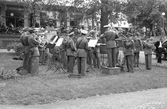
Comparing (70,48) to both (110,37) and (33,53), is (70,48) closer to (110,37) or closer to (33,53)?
(33,53)

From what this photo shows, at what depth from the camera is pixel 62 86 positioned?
30.3ft

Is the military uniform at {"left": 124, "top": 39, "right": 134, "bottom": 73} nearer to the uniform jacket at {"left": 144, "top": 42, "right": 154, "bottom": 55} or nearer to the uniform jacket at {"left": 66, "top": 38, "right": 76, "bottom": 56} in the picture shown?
the uniform jacket at {"left": 144, "top": 42, "right": 154, "bottom": 55}

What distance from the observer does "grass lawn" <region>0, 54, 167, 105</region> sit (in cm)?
796

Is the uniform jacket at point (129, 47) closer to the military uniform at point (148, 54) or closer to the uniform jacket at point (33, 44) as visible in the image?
the military uniform at point (148, 54)

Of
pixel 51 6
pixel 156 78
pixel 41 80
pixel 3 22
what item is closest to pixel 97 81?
pixel 41 80

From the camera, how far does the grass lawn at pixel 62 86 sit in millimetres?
7957

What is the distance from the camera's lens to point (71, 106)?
23.8 ft

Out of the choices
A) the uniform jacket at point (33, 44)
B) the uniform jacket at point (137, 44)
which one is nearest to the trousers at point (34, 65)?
the uniform jacket at point (33, 44)

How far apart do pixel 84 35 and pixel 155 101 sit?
4807 millimetres

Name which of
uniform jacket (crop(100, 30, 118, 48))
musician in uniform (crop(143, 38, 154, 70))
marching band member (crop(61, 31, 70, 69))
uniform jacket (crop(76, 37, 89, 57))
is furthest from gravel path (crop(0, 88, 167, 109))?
musician in uniform (crop(143, 38, 154, 70))

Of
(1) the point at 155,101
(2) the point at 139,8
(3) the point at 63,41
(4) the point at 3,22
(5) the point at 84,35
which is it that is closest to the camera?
(1) the point at 155,101

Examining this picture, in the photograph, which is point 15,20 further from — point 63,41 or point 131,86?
point 131,86

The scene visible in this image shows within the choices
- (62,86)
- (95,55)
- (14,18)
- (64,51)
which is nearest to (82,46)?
(64,51)

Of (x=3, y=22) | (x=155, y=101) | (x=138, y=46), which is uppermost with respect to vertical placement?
(x=3, y=22)
